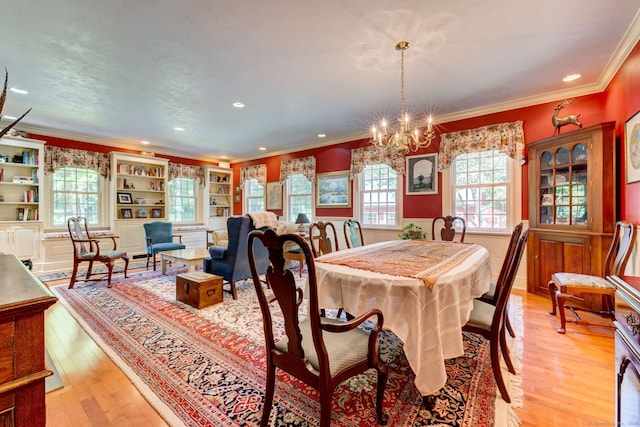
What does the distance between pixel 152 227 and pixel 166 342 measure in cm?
375

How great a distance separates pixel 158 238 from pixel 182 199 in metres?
1.90

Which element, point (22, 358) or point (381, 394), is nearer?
point (22, 358)

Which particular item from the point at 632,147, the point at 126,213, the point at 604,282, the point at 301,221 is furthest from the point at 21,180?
the point at 632,147

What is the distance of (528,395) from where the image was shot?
1675 millimetres

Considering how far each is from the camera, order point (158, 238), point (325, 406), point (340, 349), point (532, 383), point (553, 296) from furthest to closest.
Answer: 1. point (158, 238)
2. point (553, 296)
3. point (532, 383)
4. point (340, 349)
5. point (325, 406)

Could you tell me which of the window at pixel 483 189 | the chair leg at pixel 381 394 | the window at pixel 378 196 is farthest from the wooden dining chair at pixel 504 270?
the window at pixel 378 196

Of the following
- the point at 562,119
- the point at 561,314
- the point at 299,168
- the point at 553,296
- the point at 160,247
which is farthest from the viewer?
the point at 299,168

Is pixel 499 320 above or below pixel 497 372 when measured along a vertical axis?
above

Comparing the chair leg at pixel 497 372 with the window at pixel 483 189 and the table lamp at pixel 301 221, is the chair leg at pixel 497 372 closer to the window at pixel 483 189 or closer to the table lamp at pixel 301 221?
the window at pixel 483 189

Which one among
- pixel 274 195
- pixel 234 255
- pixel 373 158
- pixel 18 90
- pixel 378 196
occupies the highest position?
pixel 18 90

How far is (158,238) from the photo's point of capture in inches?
215

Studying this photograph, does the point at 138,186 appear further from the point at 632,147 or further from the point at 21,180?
the point at 632,147

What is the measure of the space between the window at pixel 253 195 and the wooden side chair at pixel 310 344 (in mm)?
6043

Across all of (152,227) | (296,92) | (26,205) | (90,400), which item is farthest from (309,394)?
(26,205)
